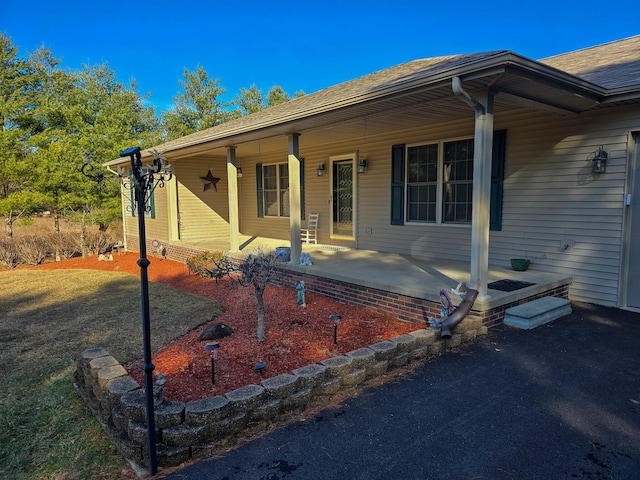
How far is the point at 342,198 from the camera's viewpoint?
28.8ft

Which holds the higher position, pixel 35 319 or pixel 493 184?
pixel 493 184

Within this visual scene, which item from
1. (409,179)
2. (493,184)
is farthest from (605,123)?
(409,179)

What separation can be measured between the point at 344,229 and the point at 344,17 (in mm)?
10802

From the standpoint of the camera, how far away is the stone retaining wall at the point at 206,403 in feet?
7.78

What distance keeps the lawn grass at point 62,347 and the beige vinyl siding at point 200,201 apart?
2621mm

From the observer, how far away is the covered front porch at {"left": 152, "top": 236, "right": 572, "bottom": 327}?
4.54 metres

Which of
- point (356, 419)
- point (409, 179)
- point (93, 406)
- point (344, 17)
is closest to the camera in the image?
point (356, 419)

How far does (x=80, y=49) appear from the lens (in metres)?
18.7

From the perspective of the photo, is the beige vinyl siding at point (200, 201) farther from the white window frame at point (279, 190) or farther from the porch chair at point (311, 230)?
the porch chair at point (311, 230)

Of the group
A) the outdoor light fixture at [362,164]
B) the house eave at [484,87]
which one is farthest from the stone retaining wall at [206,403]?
the outdoor light fixture at [362,164]

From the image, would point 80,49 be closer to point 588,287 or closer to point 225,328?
point 225,328

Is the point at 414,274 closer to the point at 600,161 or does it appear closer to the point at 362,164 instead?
the point at 600,161

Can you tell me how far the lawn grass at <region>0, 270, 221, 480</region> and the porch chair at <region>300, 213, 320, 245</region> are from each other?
3314 millimetres

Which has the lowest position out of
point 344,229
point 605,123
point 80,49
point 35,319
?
point 35,319
